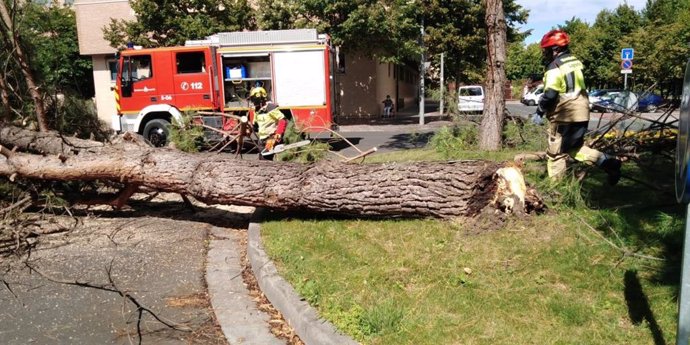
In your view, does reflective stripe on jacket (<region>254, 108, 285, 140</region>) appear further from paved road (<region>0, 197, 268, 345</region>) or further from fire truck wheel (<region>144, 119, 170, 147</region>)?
fire truck wheel (<region>144, 119, 170, 147</region>)

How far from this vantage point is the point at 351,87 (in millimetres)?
26016

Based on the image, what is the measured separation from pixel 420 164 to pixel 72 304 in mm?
3359

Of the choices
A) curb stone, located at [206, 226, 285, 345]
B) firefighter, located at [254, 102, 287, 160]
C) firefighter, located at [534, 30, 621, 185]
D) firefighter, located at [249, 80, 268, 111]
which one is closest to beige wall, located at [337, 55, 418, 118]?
firefighter, located at [249, 80, 268, 111]

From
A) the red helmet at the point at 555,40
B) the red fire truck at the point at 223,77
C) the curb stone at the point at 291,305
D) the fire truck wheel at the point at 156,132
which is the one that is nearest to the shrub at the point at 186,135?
the curb stone at the point at 291,305

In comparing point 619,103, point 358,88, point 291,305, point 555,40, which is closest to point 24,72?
point 291,305

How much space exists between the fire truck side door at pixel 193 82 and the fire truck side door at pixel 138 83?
624 millimetres

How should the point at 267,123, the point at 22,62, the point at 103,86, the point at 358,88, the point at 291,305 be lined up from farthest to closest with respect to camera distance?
the point at 103,86, the point at 358,88, the point at 267,123, the point at 22,62, the point at 291,305

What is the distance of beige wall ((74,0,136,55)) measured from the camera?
90.3 ft

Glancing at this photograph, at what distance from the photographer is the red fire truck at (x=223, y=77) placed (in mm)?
13664

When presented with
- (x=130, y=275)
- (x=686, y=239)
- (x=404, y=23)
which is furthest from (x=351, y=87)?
(x=686, y=239)

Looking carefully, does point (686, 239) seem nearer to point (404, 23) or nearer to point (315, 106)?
point (315, 106)

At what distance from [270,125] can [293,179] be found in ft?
9.76

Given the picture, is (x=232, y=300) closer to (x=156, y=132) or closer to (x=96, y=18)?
(x=156, y=132)

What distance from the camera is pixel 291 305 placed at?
3.87 meters
